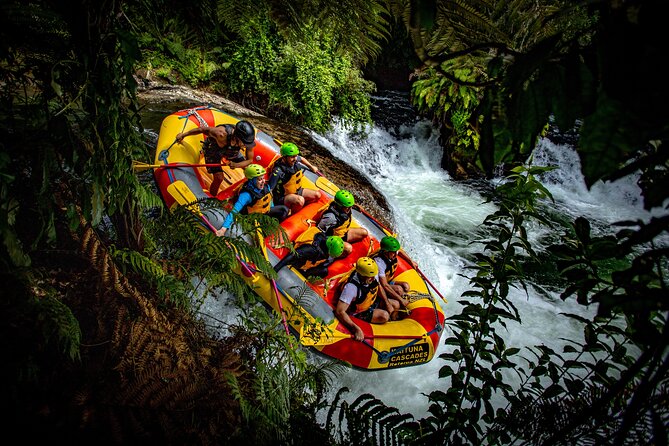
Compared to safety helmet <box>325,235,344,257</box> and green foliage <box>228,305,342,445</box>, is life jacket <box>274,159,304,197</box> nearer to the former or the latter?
safety helmet <box>325,235,344,257</box>

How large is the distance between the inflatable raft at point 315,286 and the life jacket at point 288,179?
0.40 metres

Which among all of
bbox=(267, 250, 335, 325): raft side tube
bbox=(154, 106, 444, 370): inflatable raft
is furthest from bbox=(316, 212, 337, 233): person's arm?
bbox=(267, 250, 335, 325): raft side tube

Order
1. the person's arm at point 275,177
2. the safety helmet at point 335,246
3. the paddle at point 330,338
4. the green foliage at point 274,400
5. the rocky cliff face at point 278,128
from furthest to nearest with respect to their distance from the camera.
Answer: the rocky cliff face at point 278,128, the person's arm at point 275,177, the safety helmet at point 335,246, the paddle at point 330,338, the green foliage at point 274,400

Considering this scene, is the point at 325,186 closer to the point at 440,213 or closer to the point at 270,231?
the point at 270,231

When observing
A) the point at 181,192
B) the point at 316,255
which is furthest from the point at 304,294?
the point at 181,192

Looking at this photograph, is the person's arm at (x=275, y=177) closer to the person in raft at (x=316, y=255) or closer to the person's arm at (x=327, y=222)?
the person's arm at (x=327, y=222)

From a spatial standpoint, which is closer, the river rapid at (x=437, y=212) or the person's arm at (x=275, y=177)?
the river rapid at (x=437, y=212)

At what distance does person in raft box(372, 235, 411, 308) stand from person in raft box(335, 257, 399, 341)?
0.34 feet

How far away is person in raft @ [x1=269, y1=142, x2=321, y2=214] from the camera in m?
5.61

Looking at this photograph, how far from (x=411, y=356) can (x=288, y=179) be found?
3.14 meters

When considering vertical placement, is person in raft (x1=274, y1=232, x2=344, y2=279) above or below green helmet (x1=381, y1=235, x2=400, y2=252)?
below

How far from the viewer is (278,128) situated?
833 cm

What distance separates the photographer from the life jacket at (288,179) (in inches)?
222

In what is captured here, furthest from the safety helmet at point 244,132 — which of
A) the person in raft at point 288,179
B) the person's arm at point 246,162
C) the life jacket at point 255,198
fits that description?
the life jacket at point 255,198
